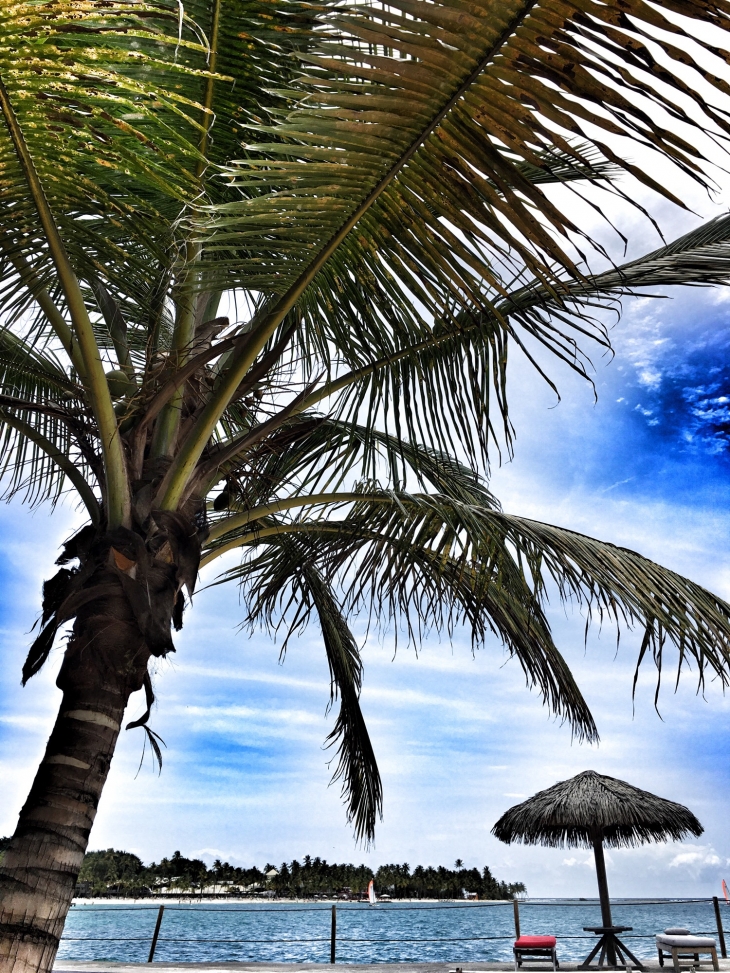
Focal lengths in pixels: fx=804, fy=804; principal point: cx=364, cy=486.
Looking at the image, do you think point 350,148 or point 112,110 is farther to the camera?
point 112,110

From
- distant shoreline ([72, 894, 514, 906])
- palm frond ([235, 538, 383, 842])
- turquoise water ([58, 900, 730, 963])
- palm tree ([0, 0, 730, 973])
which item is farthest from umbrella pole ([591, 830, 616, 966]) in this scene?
distant shoreline ([72, 894, 514, 906])

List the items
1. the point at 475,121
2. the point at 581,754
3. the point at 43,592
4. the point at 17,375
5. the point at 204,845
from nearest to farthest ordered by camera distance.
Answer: the point at 475,121, the point at 43,592, the point at 17,375, the point at 204,845, the point at 581,754

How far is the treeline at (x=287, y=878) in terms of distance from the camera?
57281 mm

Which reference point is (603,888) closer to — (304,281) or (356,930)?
(304,281)

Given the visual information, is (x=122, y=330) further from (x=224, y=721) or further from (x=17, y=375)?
(x=224, y=721)

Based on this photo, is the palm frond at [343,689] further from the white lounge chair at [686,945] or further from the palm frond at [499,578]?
the white lounge chair at [686,945]

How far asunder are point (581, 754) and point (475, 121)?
88.8 meters

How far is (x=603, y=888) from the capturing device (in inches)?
387

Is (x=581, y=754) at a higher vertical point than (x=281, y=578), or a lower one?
higher

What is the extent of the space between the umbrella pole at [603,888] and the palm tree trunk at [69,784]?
27.0ft

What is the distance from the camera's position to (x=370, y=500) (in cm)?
434

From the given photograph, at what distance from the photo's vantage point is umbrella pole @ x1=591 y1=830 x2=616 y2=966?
9016mm

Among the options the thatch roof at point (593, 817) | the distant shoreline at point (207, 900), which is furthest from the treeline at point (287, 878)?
the thatch roof at point (593, 817)

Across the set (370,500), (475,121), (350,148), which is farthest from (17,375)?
(475,121)
